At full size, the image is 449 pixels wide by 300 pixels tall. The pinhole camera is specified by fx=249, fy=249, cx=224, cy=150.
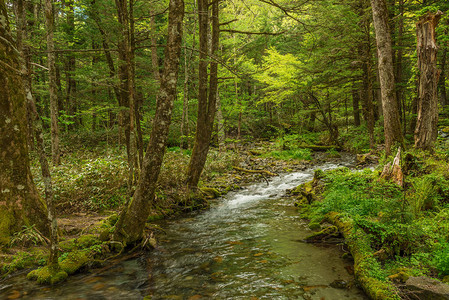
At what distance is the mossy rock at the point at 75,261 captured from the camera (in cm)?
408

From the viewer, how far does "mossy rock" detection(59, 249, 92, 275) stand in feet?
13.4

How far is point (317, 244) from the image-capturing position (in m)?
5.13

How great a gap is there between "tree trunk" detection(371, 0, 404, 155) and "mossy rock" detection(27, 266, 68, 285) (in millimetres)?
8595

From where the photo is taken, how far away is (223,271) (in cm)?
429

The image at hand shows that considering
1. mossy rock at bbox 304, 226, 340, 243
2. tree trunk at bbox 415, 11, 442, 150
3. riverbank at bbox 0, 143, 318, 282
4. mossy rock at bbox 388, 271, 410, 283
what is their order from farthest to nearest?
1. tree trunk at bbox 415, 11, 442, 150
2. mossy rock at bbox 304, 226, 340, 243
3. riverbank at bbox 0, 143, 318, 282
4. mossy rock at bbox 388, 271, 410, 283

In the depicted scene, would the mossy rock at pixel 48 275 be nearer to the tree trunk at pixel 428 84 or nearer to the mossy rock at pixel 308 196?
the mossy rock at pixel 308 196

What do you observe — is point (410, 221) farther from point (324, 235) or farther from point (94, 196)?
point (94, 196)

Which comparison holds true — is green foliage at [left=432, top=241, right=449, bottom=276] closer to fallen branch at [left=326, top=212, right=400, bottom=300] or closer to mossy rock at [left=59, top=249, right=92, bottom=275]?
fallen branch at [left=326, top=212, right=400, bottom=300]

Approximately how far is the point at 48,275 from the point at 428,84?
9.59 metres

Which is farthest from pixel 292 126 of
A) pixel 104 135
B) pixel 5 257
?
pixel 5 257

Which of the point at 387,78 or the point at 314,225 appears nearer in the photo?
the point at 314,225

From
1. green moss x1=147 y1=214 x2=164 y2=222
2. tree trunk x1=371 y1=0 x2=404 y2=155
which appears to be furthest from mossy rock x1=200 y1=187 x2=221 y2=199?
tree trunk x1=371 y1=0 x2=404 y2=155

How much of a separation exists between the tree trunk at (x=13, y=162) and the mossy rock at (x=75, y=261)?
951 millimetres

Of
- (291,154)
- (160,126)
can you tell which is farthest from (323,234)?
(291,154)
